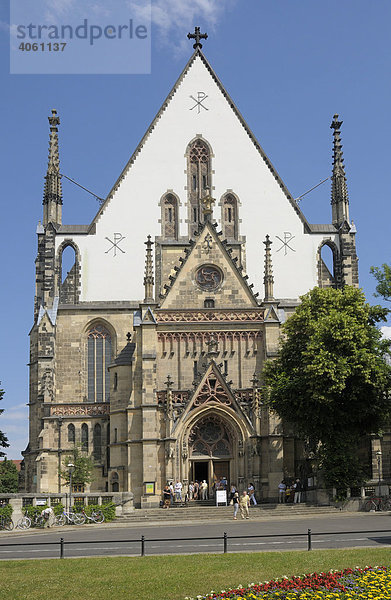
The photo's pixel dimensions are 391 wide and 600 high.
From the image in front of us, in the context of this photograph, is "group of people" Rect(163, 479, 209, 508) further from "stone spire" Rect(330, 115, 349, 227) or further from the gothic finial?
the gothic finial

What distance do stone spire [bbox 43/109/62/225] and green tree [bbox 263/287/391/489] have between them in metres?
22.1

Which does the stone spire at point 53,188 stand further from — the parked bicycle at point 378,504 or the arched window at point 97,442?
the parked bicycle at point 378,504

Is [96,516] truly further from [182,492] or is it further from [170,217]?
[170,217]

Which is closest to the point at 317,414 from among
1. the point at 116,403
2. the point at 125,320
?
the point at 116,403

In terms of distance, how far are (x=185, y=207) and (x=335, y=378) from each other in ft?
75.3

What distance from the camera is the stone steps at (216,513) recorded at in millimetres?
39281

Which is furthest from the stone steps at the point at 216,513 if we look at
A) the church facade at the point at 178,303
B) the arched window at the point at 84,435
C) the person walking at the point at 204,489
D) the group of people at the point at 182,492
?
the arched window at the point at 84,435

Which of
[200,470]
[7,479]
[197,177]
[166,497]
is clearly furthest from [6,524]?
[7,479]

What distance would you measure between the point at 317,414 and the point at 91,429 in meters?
17.6

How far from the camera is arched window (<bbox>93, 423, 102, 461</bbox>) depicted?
5438 centimetres

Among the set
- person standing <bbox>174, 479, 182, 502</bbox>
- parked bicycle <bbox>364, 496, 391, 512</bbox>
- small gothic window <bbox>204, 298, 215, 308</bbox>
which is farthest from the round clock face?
parked bicycle <bbox>364, 496, 391, 512</bbox>

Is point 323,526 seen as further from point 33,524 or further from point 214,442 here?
point 214,442

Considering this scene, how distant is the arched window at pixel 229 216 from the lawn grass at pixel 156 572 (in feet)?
129

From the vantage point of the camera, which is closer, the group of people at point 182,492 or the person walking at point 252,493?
the person walking at point 252,493
